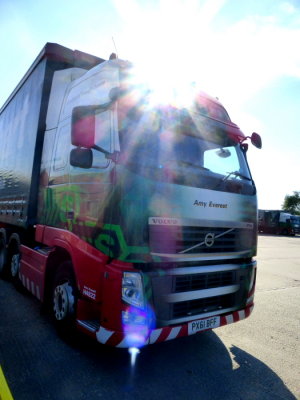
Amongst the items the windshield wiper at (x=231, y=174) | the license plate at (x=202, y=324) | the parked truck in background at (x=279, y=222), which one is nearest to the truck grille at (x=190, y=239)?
the windshield wiper at (x=231, y=174)

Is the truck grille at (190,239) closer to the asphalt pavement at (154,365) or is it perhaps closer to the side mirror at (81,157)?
the side mirror at (81,157)

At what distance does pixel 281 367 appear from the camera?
3.42 meters

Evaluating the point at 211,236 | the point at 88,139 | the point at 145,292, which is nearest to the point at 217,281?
the point at 211,236

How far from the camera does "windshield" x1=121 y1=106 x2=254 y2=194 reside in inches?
117

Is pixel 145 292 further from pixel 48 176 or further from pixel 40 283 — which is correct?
pixel 48 176

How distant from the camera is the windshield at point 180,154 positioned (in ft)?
9.78

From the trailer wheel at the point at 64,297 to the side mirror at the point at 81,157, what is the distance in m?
1.29

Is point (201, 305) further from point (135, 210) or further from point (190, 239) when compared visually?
point (135, 210)

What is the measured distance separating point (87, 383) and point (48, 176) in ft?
8.45

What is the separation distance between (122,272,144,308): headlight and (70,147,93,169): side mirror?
3.61 feet

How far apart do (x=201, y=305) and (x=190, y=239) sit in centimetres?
76

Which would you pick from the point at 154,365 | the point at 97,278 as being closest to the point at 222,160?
the point at 97,278

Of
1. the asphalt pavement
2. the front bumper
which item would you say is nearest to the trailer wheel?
the asphalt pavement

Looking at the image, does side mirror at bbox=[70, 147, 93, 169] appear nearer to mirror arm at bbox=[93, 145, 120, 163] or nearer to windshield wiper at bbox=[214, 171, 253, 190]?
mirror arm at bbox=[93, 145, 120, 163]
